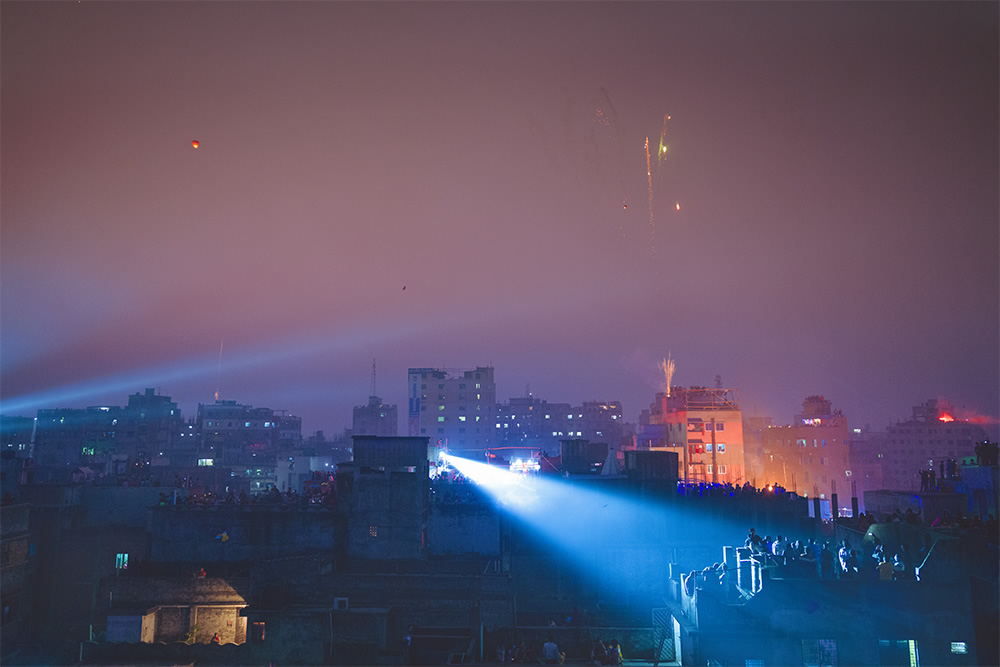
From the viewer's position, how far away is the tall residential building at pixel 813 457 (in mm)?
103500

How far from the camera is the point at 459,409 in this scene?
117 m

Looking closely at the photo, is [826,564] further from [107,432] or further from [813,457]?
[107,432]

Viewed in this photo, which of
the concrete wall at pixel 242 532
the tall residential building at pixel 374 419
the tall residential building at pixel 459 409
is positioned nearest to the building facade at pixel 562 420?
the tall residential building at pixel 459 409

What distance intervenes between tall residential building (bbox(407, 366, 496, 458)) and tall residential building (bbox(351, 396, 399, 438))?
4974 centimetres

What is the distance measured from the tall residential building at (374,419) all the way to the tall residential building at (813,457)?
90.2 metres

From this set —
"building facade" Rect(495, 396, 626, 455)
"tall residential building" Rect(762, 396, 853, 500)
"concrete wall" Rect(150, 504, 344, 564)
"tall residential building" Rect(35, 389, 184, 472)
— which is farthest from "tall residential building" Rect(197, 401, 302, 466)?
"tall residential building" Rect(762, 396, 853, 500)

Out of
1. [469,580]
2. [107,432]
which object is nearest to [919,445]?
[469,580]

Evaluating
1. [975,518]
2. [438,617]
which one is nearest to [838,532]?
[975,518]

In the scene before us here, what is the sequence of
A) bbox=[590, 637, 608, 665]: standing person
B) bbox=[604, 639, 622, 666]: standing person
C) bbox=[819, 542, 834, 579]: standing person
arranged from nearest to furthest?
bbox=[819, 542, 834, 579]: standing person < bbox=[604, 639, 622, 666]: standing person < bbox=[590, 637, 608, 665]: standing person

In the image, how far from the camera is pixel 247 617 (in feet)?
97.5

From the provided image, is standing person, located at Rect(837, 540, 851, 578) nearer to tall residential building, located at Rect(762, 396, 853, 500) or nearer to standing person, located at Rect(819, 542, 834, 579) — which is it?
standing person, located at Rect(819, 542, 834, 579)

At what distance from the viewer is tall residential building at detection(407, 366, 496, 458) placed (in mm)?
115188

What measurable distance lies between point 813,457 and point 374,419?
10076 centimetres

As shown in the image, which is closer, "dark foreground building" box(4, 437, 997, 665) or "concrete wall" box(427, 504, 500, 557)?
"dark foreground building" box(4, 437, 997, 665)
